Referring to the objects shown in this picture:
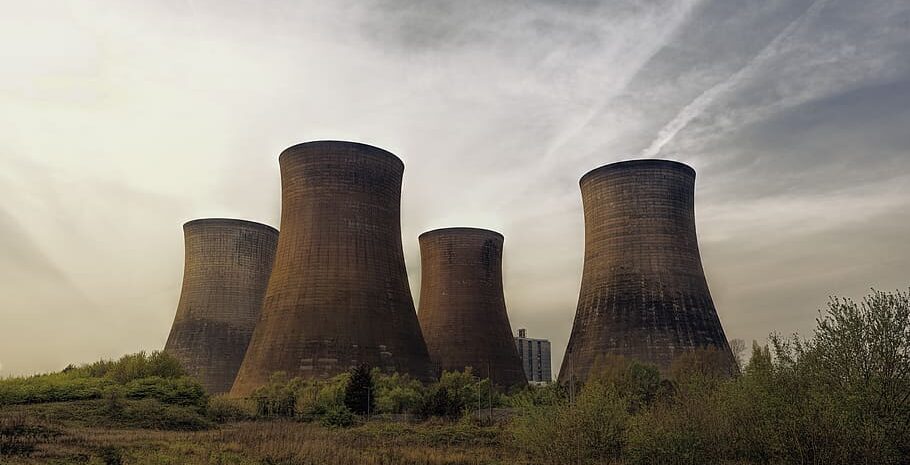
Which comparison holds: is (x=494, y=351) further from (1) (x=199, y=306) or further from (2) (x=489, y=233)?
(1) (x=199, y=306)

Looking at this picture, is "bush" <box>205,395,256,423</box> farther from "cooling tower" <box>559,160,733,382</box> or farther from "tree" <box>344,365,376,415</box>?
"cooling tower" <box>559,160,733,382</box>

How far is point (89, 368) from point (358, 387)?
9707 millimetres

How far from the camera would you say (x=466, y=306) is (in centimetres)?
3434

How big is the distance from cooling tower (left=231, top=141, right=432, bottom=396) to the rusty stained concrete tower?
7.51 m

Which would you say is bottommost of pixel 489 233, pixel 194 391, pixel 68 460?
pixel 68 460

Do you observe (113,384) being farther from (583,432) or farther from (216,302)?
(583,432)

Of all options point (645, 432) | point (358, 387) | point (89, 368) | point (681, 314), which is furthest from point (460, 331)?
point (645, 432)

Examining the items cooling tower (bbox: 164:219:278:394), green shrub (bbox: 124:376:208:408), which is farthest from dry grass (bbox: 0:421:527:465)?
cooling tower (bbox: 164:219:278:394)

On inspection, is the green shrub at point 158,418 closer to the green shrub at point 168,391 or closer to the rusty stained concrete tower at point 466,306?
the green shrub at point 168,391

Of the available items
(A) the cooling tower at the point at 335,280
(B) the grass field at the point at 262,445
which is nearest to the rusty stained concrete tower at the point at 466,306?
(A) the cooling tower at the point at 335,280

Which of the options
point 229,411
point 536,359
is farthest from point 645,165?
point 536,359

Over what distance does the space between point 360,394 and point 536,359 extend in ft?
233

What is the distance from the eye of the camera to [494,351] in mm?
33844

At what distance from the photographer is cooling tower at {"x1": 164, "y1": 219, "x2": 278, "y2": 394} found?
108 feet
